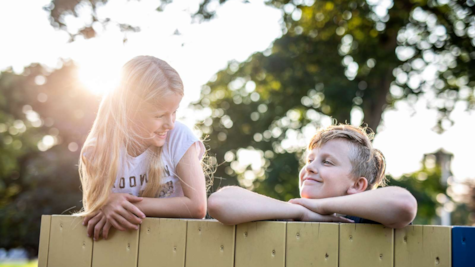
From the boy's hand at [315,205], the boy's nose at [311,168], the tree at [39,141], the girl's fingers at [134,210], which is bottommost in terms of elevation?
the girl's fingers at [134,210]

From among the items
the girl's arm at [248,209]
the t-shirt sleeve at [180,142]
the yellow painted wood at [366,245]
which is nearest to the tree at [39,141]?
the t-shirt sleeve at [180,142]

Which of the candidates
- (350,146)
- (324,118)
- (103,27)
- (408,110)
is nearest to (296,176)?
(324,118)

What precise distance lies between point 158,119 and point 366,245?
124cm

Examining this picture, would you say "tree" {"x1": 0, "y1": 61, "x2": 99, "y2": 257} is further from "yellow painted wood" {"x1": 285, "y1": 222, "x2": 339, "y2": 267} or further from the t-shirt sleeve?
"yellow painted wood" {"x1": 285, "y1": 222, "x2": 339, "y2": 267}

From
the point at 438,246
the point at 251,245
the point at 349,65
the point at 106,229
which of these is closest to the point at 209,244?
the point at 251,245

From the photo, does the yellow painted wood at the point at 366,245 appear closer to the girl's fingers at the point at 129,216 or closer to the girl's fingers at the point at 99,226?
the girl's fingers at the point at 129,216

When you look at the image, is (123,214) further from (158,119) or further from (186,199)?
→ (158,119)

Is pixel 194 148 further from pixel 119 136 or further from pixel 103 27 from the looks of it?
pixel 103 27

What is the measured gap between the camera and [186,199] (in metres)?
2.41

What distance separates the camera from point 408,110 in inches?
537

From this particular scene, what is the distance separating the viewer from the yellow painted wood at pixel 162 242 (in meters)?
2.09

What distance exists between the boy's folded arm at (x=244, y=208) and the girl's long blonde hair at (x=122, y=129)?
0.66 meters

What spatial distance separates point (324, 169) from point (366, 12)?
420 inches

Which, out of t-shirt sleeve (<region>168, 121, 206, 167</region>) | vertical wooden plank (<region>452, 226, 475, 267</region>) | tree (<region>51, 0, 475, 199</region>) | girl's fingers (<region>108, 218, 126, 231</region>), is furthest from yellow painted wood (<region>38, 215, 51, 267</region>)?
tree (<region>51, 0, 475, 199</region>)
